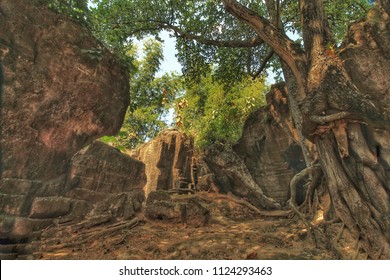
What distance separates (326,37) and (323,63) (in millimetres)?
1291

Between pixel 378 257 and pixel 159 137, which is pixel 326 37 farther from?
pixel 159 137

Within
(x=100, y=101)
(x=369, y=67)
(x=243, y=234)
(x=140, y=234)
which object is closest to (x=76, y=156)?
(x=100, y=101)

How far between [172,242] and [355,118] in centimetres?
480

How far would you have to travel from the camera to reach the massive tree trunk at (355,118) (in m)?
4.88

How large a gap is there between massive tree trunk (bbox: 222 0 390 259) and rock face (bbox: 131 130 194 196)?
41.7 feet

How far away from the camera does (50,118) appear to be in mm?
8062

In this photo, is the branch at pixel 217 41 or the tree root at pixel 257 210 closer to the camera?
the branch at pixel 217 41

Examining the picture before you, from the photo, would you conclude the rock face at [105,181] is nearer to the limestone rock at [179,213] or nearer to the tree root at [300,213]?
the limestone rock at [179,213]

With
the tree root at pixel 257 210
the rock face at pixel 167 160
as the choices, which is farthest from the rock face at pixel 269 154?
the rock face at pixel 167 160

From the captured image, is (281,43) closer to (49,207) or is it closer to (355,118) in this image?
(355,118)

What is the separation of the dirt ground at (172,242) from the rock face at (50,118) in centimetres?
74

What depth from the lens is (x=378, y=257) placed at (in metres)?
4.47

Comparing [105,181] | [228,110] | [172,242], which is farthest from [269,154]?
[172,242]
